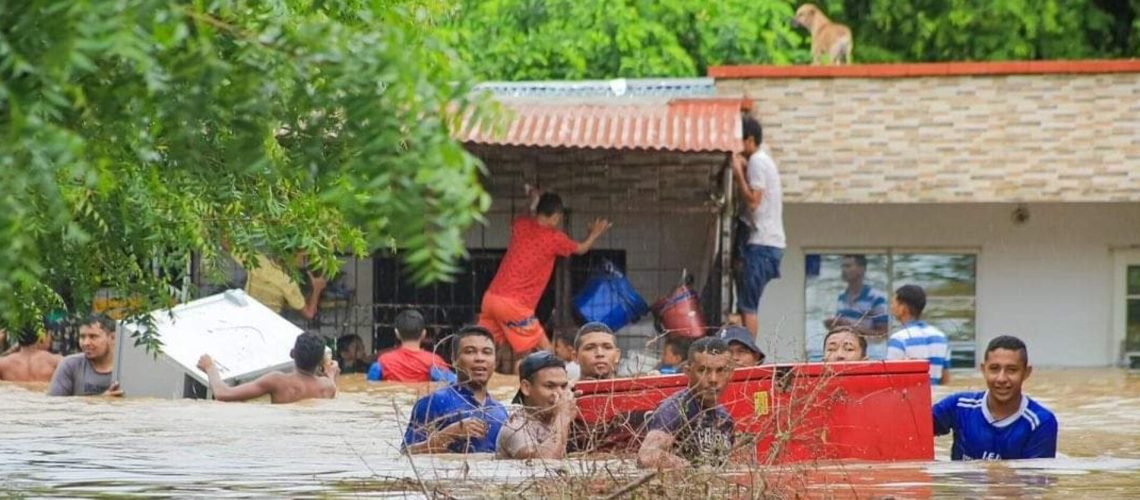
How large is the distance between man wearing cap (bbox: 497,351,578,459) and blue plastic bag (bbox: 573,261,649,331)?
880 centimetres

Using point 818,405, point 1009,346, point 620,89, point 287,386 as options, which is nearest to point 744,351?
point 1009,346

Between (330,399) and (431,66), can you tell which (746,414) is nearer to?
(431,66)

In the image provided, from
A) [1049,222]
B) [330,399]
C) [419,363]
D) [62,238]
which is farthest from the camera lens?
[1049,222]

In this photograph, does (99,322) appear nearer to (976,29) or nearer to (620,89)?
(620,89)

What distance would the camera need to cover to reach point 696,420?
28.6ft

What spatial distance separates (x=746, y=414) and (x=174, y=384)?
7323 mm

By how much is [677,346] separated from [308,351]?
2936 millimetres

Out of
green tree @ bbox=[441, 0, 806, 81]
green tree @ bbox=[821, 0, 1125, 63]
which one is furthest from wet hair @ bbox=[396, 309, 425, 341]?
green tree @ bbox=[821, 0, 1125, 63]

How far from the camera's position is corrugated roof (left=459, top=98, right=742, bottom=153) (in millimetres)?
18484

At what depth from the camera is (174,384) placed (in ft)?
53.3

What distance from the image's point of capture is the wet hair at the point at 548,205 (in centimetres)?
1883

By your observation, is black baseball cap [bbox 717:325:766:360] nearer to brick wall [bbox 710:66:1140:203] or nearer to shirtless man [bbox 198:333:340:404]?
shirtless man [bbox 198:333:340:404]

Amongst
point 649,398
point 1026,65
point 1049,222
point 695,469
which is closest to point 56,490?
point 649,398

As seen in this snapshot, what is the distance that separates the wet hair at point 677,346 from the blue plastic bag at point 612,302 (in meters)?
A: 2.43
